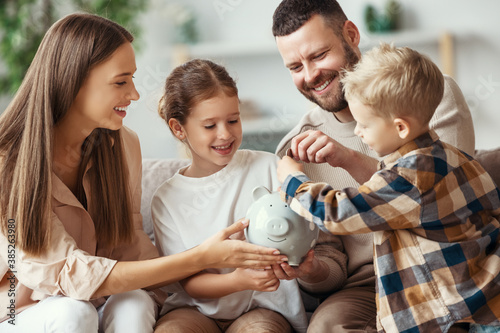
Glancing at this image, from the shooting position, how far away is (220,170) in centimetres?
Answer: 161

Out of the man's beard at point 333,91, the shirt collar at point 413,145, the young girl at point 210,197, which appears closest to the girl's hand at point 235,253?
the young girl at point 210,197

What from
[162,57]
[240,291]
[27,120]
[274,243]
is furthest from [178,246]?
[162,57]

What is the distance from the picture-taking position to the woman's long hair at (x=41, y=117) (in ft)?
4.50

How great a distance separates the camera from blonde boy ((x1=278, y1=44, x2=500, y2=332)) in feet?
3.76

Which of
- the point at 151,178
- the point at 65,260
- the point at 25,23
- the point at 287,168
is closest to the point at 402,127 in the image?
the point at 287,168

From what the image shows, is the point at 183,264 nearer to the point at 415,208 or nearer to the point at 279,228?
the point at 279,228

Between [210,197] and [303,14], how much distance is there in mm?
571

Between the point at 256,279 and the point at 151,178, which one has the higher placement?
the point at 151,178

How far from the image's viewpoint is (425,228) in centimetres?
117

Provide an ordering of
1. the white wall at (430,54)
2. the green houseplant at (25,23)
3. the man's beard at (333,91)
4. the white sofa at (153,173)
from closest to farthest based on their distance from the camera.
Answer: the man's beard at (333,91) < the white sofa at (153,173) < the green houseplant at (25,23) < the white wall at (430,54)

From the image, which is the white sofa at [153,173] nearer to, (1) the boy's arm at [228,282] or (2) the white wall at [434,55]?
(1) the boy's arm at [228,282]

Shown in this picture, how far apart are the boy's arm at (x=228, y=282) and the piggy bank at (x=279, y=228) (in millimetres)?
98

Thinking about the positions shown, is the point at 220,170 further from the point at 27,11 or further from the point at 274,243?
the point at 27,11

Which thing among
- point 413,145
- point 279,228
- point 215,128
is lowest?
point 279,228
